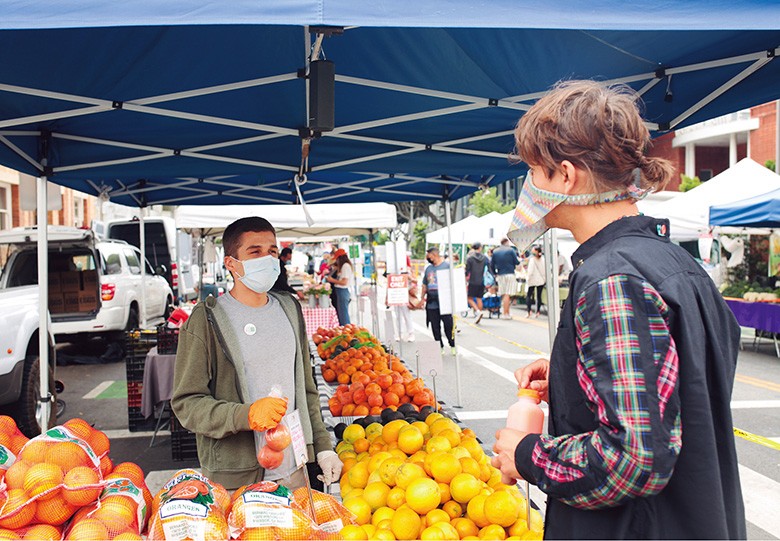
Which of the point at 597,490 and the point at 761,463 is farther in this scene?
the point at 761,463

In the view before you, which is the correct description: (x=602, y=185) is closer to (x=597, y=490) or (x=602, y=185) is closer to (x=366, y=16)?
(x=597, y=490)

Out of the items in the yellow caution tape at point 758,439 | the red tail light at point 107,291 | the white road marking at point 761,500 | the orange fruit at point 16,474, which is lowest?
the white road marking at point 761,500

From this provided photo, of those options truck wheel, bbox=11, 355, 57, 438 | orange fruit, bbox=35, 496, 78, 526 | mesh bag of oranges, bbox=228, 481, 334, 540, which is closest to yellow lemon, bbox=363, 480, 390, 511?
mesh bag of oranges, bbox=228, 481, 334, 540

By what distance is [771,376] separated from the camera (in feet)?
32.0

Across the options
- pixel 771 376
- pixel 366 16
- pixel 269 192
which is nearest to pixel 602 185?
pixel 366 16

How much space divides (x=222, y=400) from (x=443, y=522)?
3.40 ft

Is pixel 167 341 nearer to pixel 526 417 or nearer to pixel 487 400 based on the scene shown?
pixel 487 400

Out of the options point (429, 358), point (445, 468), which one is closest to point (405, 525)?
point (445, 468)

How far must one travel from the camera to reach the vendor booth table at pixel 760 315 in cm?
1099

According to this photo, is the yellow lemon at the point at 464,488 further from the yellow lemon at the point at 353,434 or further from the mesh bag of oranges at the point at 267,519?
the yellow lemon at the point at 353,434

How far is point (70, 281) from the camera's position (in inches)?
454

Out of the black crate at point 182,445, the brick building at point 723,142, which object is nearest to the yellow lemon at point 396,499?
the black crate at point 182,445

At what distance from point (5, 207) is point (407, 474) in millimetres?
20710

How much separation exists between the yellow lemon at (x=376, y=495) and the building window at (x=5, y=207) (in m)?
20.1
